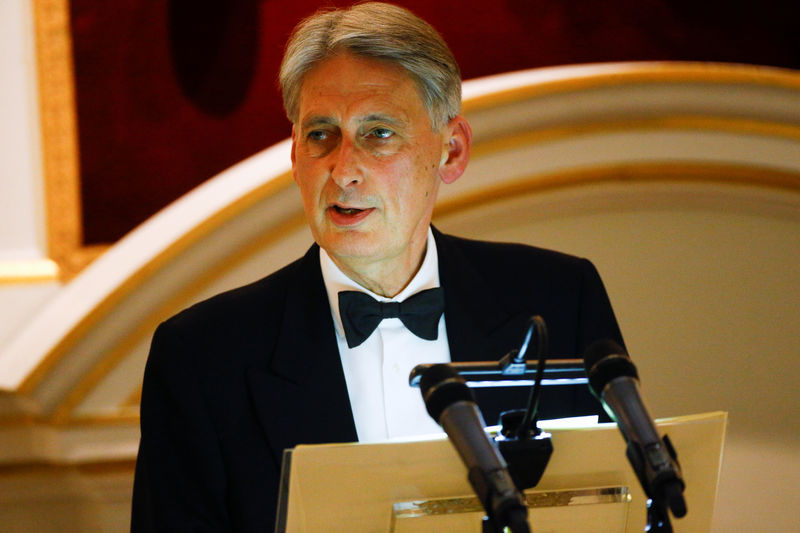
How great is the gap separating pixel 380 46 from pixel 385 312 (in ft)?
1.45

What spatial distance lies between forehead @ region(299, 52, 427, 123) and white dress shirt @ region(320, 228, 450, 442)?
29cm

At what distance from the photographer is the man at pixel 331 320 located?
153 centimetres

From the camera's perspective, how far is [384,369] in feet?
5.40

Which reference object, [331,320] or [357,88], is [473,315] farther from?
[357,88]

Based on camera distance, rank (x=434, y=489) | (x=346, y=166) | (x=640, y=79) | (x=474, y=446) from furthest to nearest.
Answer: (x=640, y=79) < (x=346, y=166) < (x=434, y=489) < (x=474, y=446)

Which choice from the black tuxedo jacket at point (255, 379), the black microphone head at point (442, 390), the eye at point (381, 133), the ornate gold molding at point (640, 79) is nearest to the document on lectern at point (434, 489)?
the black microphone head at point (442, 390)

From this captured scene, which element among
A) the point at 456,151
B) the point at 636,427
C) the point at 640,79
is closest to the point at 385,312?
the point at 456,151

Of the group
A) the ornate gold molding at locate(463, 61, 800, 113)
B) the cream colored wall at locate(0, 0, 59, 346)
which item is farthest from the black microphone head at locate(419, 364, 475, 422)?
the cream colored wall at locate(0, 0, 59, 346)

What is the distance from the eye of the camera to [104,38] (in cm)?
220

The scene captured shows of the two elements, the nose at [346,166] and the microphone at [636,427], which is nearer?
the microphone at [636,427]

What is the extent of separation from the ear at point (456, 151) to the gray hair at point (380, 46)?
3.5 inches

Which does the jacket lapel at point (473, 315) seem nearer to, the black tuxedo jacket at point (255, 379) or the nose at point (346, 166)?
the black tuxedo jacket at point (255, 379)

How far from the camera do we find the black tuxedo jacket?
1520 millimetres

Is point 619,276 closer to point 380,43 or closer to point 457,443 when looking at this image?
point 380,43
